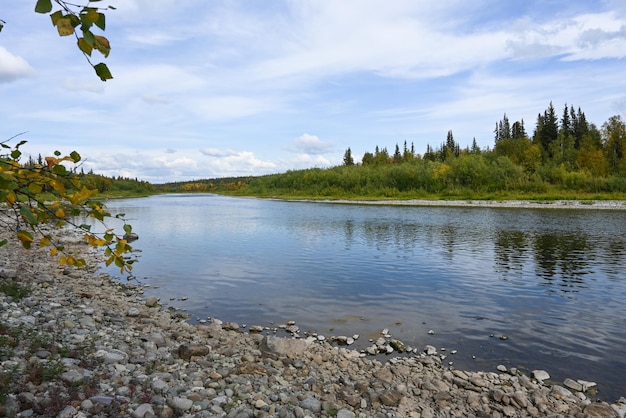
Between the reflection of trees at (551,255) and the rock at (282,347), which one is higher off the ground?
the rock at (282,347)

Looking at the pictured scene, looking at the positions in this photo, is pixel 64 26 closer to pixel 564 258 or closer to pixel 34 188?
pixel 34 188

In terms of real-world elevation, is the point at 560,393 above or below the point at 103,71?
below

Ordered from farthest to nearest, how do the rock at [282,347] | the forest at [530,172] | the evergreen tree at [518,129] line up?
the evergreen tree at [518,129]
the forest at [530,172]
the rock at [282,347]

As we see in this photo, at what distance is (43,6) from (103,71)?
49 centimetres

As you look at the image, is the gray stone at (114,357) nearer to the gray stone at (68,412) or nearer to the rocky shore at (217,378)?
the rocky shore at (217,378)

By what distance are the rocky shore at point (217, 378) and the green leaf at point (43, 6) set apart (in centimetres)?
643

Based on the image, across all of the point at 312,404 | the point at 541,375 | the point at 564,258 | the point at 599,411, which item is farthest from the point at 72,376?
the point at 564,258

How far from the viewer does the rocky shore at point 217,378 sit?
24.8 feet

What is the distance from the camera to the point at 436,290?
21312mm

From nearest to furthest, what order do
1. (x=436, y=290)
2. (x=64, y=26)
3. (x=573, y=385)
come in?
(x=64, y=26)
(x=573, y=385)
(x=436, y=290)

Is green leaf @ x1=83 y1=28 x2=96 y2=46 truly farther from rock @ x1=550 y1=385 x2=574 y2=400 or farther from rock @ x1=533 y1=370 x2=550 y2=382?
rock @ x1=533 y1=370 x2=550 y2=382

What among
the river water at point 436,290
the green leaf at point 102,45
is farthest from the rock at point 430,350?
the green leaf at point 102,45

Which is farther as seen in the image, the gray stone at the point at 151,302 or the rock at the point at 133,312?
the gray stone at the point at 151,302

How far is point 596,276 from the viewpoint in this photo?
24.4 meters
